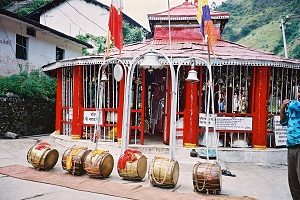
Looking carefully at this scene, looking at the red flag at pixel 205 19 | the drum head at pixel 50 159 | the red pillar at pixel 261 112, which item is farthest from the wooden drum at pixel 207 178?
the red pillar at pixel 261 112

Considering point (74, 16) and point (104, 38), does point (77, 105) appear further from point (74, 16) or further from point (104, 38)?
point (74, 16)

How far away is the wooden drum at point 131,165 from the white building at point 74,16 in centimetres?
2130

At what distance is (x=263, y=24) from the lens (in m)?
62.4

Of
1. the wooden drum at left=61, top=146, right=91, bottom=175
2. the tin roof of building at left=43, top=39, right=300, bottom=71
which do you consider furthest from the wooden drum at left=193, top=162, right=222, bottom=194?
the tin roof of building at left=43, top=39, right=300, bottom=71

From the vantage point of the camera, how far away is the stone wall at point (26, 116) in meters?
13.6

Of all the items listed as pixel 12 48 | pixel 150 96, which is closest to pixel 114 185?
pixel 150 96

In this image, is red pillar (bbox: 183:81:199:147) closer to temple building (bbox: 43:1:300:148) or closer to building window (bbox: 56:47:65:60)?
temple building (bbox: 43:1:300:148)

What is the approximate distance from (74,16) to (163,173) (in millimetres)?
22620

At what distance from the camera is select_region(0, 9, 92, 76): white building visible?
1612 cm

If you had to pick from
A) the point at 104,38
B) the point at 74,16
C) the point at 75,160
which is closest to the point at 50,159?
the point at 75,160

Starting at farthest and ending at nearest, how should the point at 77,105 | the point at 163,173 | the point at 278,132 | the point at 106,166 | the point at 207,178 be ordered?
the point at 77,105 → the point at 278,132 → the point at 106,166 → the point at 163,173 → the point at 207,178

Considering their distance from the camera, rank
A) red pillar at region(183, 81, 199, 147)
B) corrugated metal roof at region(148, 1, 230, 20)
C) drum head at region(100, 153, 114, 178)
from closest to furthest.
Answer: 1. drum head at region(100, 153, 114, 178)
2. red pillar at region(183, 81, 199, 147)
3. corrugated metal roof at region(148, 1, 230, 20)

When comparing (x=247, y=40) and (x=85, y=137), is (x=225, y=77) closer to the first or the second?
(x=85, y=137)

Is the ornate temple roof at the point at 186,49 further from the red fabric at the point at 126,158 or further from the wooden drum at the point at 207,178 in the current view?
the wooden drum at the point at 207,178
